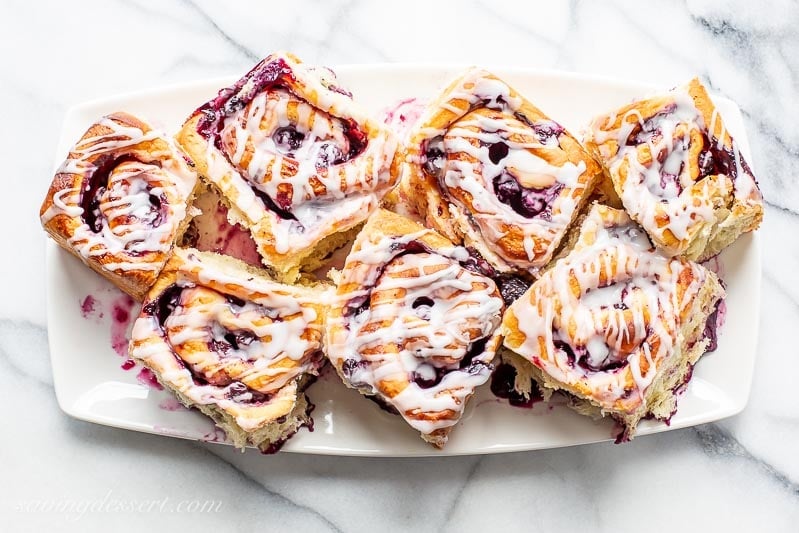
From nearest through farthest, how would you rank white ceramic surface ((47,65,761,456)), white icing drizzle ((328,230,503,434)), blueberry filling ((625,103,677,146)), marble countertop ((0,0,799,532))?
white icing drizzle ((328,230,503,434)) → blueberry filling ((625,103,677,146)) → white ceramic surface ((47,65,761,456)) → marble countertop ((0,0,799,532))

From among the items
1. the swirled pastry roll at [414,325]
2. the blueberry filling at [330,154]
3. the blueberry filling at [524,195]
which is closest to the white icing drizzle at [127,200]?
the blueberry filling at [330,154]

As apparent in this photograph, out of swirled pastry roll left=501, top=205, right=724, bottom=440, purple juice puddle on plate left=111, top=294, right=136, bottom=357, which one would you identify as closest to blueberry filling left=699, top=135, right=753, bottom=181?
swirled pastry roll left=501, top=205, right=724, bottom=440

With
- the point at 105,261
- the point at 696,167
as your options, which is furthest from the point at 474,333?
the point at 105,261

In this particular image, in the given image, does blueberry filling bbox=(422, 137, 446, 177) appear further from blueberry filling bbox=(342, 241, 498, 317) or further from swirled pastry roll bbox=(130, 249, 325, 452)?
swirled pastry roll bbox=(130, 249, 325, 452)

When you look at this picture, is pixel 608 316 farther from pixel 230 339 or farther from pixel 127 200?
pixel 127 200

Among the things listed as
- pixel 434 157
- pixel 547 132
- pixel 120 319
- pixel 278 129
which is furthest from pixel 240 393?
pixel 547 132
